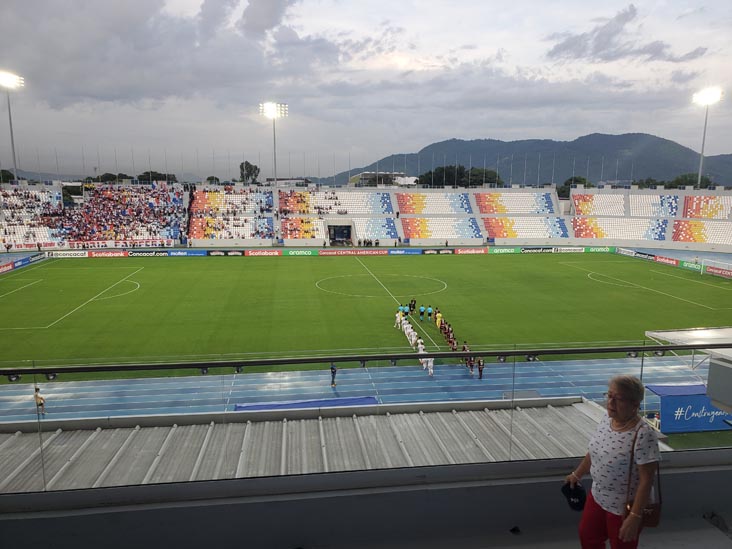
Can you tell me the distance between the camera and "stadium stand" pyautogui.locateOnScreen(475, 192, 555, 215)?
56.0 m

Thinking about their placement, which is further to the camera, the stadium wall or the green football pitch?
the green football pitch

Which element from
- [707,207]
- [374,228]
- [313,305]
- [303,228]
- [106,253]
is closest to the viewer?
[313,305]

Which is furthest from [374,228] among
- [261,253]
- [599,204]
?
[599,204]

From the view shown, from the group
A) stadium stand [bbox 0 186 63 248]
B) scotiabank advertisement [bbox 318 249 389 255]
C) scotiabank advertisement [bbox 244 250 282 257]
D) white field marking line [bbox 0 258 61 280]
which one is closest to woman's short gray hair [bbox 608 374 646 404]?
white field marking line [bbox 0 258 61 280]

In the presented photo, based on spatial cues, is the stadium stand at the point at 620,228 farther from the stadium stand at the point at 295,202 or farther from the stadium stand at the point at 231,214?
the stadium stand at the point at 231,214

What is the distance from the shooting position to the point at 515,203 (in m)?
57.1

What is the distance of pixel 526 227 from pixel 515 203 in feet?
15.2

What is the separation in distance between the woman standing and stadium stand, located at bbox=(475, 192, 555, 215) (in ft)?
180

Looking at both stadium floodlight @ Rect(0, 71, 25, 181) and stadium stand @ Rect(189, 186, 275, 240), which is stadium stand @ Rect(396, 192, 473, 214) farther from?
stadium floodlight @ Rect(0, 71, 25, 181)

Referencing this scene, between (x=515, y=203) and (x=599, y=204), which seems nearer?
(x=599, y=204)

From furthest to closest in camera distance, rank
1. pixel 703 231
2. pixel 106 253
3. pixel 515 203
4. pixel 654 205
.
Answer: pixel 515 203
pixel 654 205
pixel 703 231
pixel 106 253

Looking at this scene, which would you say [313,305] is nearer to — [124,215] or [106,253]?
[106,253]

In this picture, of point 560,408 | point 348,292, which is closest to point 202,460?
point 560,408

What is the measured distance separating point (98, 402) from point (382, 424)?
15.1 feet
